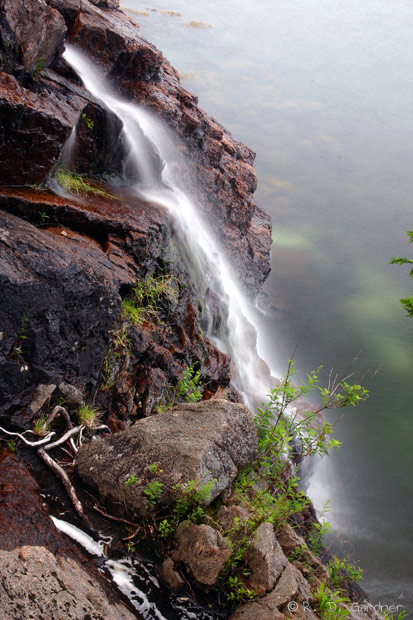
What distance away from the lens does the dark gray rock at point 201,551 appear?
4.45 meters

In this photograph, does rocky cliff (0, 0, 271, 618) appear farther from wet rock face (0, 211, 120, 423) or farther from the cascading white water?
the cascading white water

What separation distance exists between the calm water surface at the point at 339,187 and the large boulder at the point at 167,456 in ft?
21.6

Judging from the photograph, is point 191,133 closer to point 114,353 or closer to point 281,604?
point 114,353

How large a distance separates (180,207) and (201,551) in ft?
25.5

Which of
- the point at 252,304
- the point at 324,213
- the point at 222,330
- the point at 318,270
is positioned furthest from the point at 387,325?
the point at 222,330

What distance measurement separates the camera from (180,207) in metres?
11.0

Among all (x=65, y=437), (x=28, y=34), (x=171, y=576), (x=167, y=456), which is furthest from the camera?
(x=28, y=34)

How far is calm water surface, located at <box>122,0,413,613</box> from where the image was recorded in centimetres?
1293

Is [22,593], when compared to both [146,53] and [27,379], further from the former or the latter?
[146,53]

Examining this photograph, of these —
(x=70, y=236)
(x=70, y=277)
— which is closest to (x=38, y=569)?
(x=70, y=277)

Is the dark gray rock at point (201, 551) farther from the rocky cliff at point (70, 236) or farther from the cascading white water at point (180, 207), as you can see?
the cascading white water at point (180, 207)

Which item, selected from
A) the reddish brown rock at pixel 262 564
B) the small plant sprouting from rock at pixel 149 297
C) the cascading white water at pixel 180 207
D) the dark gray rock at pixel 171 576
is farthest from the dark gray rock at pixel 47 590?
the cascading white water at pixel 180 207

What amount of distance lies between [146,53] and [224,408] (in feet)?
28.7

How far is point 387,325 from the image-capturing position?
63.6ft
